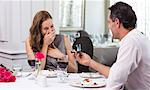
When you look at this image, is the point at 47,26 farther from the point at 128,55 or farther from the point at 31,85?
the point at 128,55

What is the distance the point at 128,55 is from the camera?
184cm

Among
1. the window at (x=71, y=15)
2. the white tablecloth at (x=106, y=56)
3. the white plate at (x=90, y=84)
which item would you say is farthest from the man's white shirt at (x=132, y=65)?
the window at (x=71, y=15)

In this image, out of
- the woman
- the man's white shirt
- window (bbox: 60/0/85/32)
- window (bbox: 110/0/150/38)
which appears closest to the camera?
the man's white shirt

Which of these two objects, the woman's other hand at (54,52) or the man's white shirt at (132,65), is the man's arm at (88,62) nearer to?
the man's white shirt at (132,65)

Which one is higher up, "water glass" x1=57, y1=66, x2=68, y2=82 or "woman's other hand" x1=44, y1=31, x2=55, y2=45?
"woman's other hand" x1=44, y1=31, x2=55, y2=45

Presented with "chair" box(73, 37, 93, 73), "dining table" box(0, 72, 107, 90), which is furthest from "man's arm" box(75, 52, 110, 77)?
"chair" box(73, 37, 93, 73)

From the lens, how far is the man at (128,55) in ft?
6.04

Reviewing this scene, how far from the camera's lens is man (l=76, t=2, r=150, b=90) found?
6.04 ft

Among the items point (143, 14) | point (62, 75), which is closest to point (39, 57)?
point (62, 75)

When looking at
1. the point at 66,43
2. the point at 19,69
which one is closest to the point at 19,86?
the point at 19,69

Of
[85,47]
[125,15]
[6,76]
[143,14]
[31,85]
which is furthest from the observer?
[143,14]

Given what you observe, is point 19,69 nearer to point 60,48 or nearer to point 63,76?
point 63,76

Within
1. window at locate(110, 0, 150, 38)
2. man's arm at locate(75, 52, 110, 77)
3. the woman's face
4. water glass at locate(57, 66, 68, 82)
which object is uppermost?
window at locate(110, 0, 150, 38)

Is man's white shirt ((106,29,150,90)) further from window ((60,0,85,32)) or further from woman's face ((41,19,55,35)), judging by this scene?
window ((60,0,85,32))
